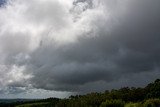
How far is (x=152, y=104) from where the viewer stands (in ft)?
611

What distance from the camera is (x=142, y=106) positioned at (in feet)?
642

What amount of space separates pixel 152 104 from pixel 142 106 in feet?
35.3
